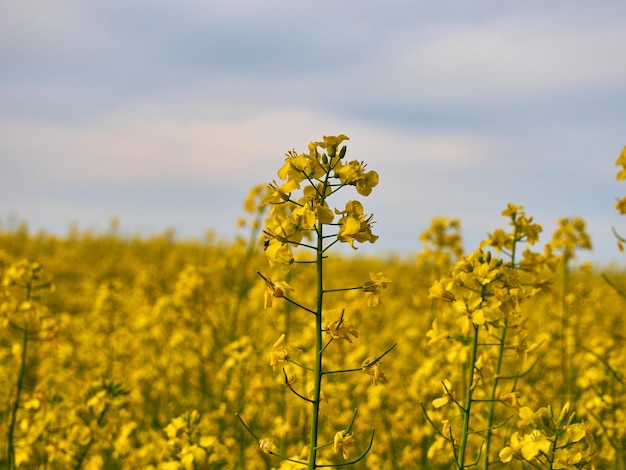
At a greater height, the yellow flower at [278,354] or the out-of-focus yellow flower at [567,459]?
the yellow flower at [278,354]

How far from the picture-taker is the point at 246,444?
17.6ft

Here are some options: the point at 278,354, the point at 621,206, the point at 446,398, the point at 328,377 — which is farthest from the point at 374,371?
the point at 328,377

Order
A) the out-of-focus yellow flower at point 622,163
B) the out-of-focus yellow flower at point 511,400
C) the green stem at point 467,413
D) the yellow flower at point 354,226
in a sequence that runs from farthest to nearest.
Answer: the out-of-focus yellow flower at point 622,163, the out-of-focus yellow flower at point 511,400, the green stem at point 467,413, the yellow flower at point 354,226

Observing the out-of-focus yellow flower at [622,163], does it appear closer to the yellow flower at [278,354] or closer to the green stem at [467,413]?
the green stem at [467,413]

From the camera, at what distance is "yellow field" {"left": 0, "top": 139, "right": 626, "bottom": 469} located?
2.64 m

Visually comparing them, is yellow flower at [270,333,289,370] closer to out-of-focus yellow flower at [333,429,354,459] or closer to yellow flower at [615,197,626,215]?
out-of-focus yellow flower at [333,429,354,459]

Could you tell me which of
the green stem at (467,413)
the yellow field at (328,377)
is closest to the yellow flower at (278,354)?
the yellow field at (328,377)

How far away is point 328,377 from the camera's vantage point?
533cm

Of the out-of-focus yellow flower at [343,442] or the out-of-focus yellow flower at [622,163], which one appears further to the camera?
the out-of-focus yellow flower at [622,163]

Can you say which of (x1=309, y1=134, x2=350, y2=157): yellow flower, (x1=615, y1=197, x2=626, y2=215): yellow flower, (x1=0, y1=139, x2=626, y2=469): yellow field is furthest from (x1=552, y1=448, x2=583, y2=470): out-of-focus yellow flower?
(x1=615, y1=197, x2=626, y2=215): yellow flower

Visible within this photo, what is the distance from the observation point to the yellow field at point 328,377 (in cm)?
264

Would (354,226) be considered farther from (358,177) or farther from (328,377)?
(328,377)

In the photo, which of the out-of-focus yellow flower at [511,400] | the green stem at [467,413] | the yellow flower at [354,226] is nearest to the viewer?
the yellow flower at [354,226]

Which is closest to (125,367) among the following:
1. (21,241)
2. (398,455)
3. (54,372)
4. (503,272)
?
(54,372)
